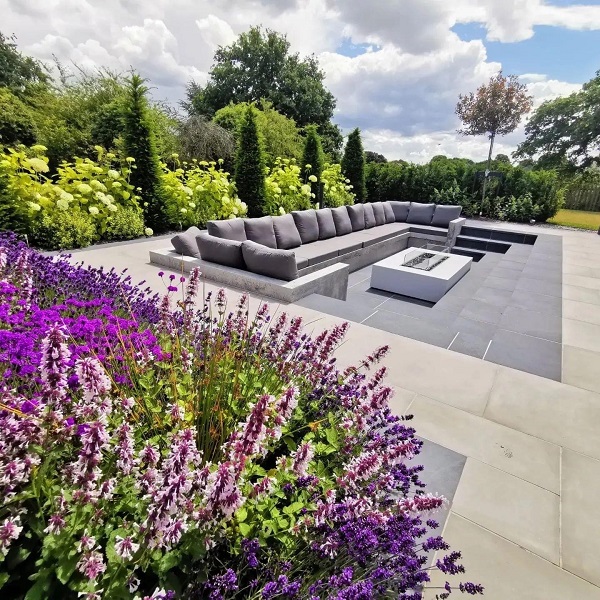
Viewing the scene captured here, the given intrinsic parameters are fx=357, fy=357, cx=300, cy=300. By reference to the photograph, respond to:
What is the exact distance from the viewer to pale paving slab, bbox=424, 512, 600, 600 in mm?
1313

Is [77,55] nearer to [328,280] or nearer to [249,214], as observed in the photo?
[249,214]

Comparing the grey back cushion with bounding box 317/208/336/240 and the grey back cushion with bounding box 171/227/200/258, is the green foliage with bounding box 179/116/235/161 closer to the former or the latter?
the grey back cushion with bounding box 317/208/336/240

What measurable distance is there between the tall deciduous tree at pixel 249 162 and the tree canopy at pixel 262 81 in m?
13.7

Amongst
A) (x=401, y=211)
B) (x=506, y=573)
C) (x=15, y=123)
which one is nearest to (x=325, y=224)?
(x=401, y=211)

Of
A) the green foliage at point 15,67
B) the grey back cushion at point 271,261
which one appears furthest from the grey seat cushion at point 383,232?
the green foliage at point 15,67

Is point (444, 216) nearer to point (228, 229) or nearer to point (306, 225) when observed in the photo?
point (306, 225)

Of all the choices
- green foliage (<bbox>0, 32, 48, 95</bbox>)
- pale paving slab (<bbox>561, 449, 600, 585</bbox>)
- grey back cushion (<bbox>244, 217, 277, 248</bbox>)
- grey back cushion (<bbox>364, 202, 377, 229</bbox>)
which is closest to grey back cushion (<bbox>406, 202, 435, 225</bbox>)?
grey back cushion (<bbox>364, 202, 377, 229</bbox>)

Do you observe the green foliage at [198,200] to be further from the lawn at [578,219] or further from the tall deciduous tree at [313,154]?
the lawn at [578,219]

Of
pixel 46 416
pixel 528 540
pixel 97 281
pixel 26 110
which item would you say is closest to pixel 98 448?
pixel 46 416

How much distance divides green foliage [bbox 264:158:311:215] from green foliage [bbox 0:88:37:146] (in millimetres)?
7422

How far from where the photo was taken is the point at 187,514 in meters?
0.85

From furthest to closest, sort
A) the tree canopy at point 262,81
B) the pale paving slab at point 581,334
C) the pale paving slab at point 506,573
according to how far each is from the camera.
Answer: the tree canopy at point 262,81 < the pale paving slab at point 581,334 < the pale paving slab at point 506,573

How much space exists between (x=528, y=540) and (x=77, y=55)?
14287 millimetres

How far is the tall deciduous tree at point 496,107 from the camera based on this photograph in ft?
40.0
